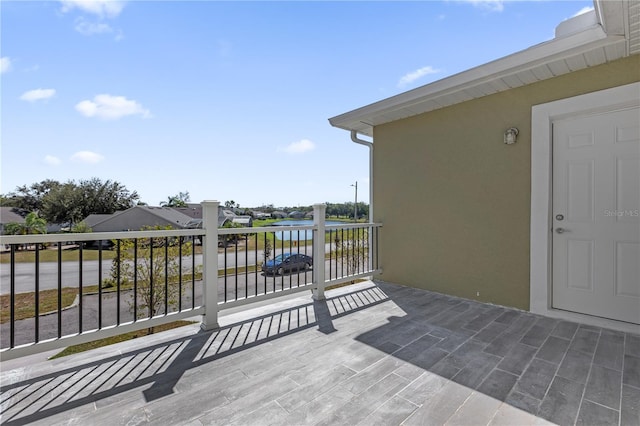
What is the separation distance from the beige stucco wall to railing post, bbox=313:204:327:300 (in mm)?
1264

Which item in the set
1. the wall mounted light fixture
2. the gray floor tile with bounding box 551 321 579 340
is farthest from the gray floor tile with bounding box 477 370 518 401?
the wall mounted light fixture

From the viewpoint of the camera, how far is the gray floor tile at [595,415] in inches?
55.7

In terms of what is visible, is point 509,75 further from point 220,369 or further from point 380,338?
point 220,369

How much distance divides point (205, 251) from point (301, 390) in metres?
1.49

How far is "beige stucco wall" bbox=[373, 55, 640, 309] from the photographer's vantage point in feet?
10.1

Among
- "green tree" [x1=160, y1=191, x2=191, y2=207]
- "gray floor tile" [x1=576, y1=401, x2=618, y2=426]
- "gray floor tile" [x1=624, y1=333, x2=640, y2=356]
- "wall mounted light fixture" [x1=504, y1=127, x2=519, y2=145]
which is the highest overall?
"green tree" [x1=160, y1=191, x2=191, y2=207]

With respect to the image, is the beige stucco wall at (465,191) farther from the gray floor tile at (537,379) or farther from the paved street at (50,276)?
the paved street at (50,276)

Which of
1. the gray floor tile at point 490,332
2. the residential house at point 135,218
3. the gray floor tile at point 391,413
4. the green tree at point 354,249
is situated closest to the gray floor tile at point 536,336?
the gray floor tile at point 490,332

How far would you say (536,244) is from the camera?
9.86 feet

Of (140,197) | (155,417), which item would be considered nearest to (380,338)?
(155,417)

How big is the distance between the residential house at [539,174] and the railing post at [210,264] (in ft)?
8.48

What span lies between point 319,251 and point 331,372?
1.78 m

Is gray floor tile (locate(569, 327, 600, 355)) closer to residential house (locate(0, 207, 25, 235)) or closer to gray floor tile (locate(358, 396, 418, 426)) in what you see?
gray floor tile (locate(358, 396, 418, 426))

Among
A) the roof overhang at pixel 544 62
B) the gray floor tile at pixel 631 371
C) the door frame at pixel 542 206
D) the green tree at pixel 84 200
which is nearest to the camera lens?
the gray floor tile at pixel 631 371
